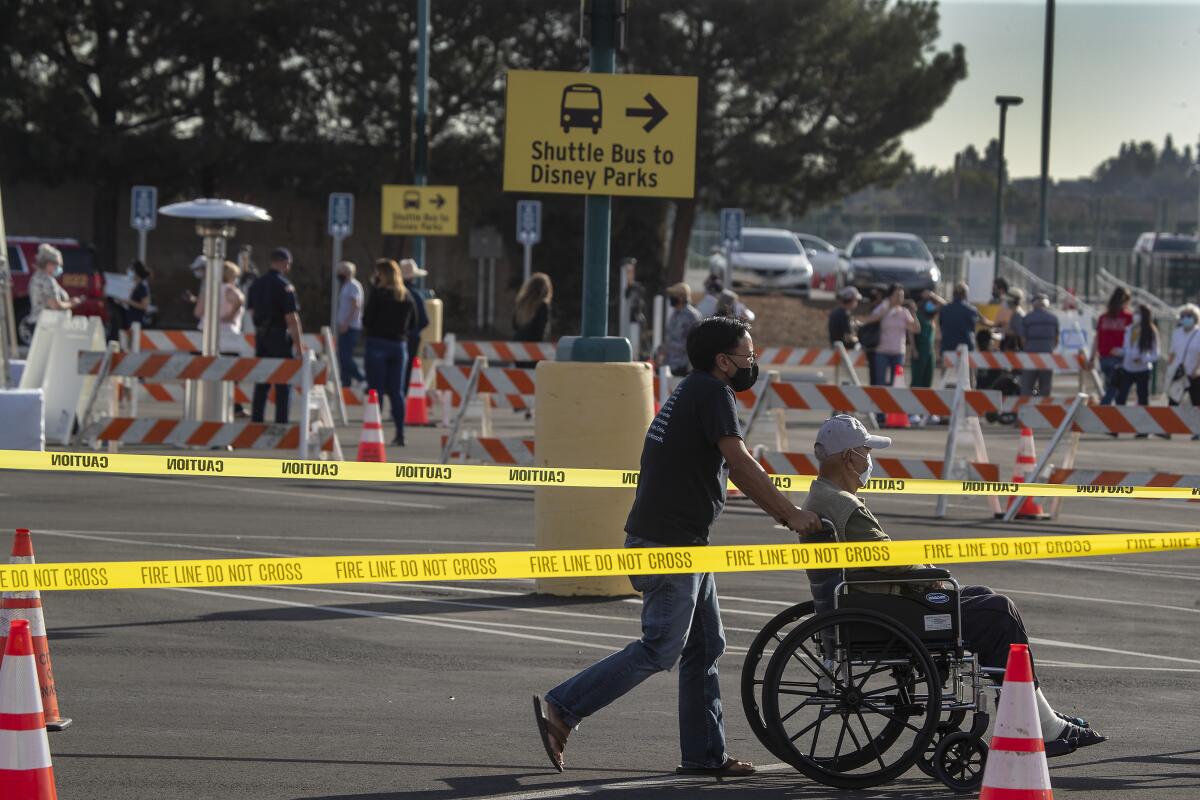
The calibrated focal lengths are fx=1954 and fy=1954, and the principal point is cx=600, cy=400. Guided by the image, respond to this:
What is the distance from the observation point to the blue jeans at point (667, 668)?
23.0 ft

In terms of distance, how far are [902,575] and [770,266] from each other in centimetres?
A: 3918

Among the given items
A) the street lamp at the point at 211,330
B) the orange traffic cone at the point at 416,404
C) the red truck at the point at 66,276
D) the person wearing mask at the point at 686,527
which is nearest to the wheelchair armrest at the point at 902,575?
the person wearing mask at the point at 686,527

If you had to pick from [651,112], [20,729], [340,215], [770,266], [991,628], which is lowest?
[20,729]

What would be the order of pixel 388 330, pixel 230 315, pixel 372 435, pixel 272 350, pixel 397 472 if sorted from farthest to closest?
pixel 230 315 → pixel 272 350 → pixel 388 330 → pixel 372 435 → pixel 397 472

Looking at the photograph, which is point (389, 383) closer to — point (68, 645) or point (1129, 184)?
point (68, 645)

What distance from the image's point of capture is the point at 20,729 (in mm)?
5602

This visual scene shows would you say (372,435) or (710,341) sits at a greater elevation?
(710,341)

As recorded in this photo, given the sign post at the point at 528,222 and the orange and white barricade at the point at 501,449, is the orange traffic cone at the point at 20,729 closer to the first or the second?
the orange and white barricade at the point at 501,449

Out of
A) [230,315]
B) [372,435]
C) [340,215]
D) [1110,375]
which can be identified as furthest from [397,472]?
[340,215]

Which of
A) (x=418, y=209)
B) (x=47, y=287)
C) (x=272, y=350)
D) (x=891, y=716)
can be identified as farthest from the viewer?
(x=418, y=209)

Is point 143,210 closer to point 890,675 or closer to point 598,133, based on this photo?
point 598,133

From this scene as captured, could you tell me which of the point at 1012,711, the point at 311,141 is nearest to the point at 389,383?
the point at 1012,711

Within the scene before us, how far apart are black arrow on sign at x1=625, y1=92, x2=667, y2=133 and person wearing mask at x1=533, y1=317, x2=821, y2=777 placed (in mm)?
4108

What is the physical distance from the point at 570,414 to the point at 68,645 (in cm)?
301
